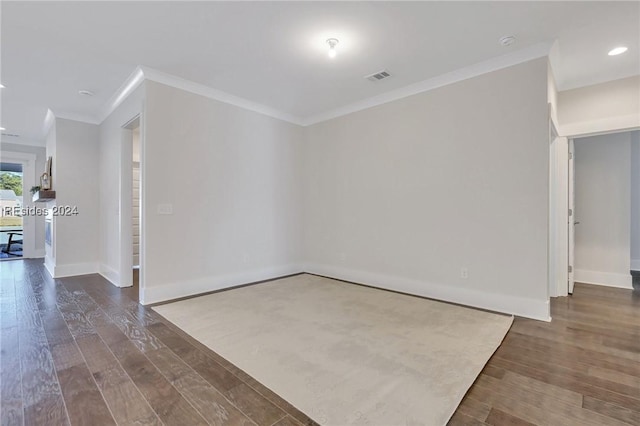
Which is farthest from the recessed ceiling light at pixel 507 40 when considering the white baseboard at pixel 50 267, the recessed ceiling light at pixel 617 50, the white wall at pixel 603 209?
the white baseboard at pixel 50 267

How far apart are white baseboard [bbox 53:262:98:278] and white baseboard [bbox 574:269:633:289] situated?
8.27m

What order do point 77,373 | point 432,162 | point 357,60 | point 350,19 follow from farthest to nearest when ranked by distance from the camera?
point 432,162 < point 357,60 < point 350,19 < point 77,373

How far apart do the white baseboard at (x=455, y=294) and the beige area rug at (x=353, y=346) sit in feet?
0.71

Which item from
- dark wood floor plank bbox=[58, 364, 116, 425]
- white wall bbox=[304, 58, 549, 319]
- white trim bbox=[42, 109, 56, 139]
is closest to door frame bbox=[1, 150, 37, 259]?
white trim bbox=[42, 109, 56, 139]

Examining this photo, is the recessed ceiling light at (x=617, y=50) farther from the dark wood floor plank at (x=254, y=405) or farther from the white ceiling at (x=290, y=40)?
the dark wood floor plank at (x=254, y=405)

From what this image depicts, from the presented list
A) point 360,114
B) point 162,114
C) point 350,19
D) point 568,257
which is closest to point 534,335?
point 568,257

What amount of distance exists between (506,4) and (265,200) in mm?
3827

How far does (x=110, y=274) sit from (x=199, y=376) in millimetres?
3818

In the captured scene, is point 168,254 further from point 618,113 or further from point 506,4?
point 618,113

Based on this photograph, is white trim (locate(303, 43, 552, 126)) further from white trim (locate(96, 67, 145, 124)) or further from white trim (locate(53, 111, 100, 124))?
white trim (locate(53, 111, 100, 124))

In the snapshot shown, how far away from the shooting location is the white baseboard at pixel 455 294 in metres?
3.08

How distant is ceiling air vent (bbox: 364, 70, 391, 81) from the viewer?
363cm

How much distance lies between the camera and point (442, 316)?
10.2 ft

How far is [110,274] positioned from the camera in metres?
4.80
